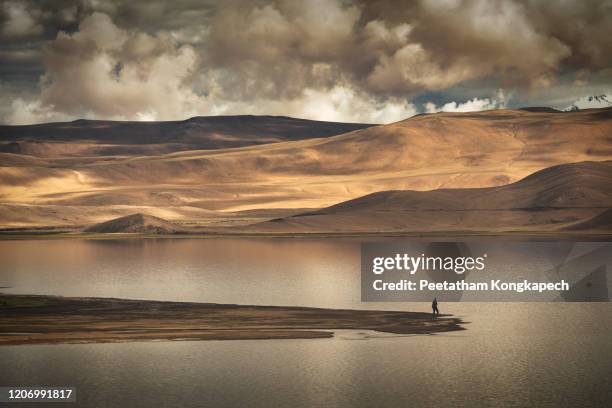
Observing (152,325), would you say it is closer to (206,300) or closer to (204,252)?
(206,300)

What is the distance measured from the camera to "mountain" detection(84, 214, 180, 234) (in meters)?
137

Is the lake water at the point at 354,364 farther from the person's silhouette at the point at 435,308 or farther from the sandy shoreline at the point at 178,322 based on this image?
the sandy shoreline at the point at 178,322

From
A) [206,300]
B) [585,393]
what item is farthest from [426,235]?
[585,393]

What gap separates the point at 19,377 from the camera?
112 feet

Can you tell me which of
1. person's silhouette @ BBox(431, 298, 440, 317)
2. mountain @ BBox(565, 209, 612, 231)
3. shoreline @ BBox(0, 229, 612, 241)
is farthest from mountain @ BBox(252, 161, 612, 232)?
person's silhouette @ BBox(431, 298, 440, 317)

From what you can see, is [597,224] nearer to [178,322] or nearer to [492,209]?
[492,209]

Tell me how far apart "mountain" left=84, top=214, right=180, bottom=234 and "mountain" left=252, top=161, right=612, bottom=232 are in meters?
14.3

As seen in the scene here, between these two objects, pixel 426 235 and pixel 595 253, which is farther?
pixel 426 235

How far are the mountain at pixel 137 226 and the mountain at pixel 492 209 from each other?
46.9 ft

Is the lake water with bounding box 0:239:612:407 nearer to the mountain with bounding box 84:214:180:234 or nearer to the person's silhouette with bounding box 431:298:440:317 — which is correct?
the person's silhouette with bounding box 431:298:440:317

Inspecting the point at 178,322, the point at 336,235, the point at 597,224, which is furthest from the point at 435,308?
the point at 336,235

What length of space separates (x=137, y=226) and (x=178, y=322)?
93582 mm

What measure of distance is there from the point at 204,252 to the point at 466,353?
59108mm

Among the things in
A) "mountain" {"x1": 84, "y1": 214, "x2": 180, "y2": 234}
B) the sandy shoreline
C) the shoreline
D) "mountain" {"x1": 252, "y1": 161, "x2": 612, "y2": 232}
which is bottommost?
the sandy shoreline
